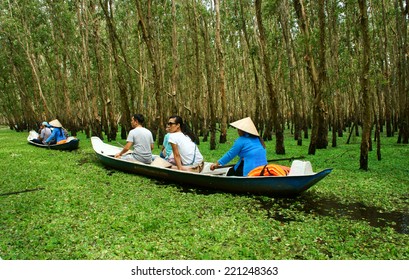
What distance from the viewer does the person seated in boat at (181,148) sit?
24.3 feet

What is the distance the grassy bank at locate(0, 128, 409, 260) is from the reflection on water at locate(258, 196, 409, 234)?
15 mm

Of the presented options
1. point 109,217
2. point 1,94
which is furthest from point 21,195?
point 1,94

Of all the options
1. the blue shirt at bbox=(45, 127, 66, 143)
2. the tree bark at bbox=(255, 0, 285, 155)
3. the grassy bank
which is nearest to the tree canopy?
the tree bark at bbox=(255, 0, 285, 155)

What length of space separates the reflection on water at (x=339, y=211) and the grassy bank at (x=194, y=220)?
1 centimetres

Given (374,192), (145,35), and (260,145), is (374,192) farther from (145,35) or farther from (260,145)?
(145,35)

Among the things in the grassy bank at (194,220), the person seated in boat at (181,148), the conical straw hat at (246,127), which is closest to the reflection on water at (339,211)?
the grassy bank at (194,220)

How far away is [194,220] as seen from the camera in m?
5.07

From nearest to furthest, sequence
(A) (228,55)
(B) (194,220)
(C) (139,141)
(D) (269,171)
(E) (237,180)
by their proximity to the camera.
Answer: (B) (194,220)
(D) (269,171)
(E) (237,180)
(C) (139,141)
(A) (228,55)

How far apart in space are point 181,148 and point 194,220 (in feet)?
8.74

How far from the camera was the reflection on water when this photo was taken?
499cm

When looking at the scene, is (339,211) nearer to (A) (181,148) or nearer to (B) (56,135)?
(A) (181,148)

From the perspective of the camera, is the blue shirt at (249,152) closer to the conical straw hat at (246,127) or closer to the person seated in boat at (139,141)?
the conical straw hat at (246,127)

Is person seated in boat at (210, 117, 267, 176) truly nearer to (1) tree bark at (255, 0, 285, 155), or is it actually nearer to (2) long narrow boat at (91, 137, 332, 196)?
(2) long narrow boat at (91, 137, 332, 196)

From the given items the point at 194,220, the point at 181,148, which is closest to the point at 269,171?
the point at 194,220
